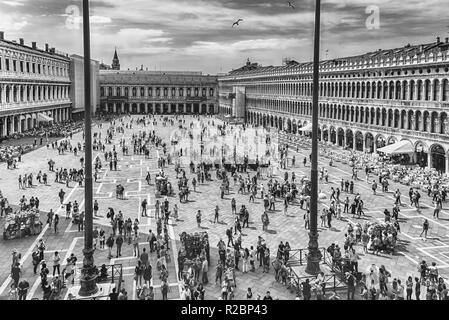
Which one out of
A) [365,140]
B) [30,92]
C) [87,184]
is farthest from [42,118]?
[87,184]

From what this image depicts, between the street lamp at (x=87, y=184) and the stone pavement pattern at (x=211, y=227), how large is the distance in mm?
2366

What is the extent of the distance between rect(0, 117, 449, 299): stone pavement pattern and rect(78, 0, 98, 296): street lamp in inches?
93.1

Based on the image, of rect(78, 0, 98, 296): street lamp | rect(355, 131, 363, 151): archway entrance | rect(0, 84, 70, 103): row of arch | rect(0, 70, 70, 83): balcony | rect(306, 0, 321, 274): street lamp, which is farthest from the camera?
rect(0, 84, 70, 103): row of arch

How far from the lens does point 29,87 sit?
7075cm

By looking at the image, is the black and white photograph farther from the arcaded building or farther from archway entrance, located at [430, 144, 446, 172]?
the arcaded building

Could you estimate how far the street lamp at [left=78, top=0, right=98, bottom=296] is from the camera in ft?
42.3

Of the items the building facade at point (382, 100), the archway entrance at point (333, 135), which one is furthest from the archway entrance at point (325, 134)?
the archway entrance at point (333, 135)

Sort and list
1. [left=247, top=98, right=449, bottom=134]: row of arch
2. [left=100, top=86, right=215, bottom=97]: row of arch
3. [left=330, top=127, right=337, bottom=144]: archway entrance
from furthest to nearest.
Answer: [left=100, top=86, right=215, bottom=97]: row of arch → [left=330, top=127, right=337, bottom=144]: archway entrance → [left=247, top=98, right=449, bottom=134]: row of arch

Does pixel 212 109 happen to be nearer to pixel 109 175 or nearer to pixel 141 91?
pixel 141 91

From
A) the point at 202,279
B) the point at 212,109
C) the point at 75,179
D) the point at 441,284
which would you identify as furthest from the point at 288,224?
the point at 212,109

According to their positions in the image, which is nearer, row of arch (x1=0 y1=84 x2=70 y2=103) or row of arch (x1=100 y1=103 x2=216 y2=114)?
row of arch (x1=0 y1=84 x2=70 y2=103)

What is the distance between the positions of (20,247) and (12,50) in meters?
51.7

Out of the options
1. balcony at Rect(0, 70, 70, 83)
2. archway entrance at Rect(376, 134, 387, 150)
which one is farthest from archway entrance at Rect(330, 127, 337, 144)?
balcony at Rect(0, 70, 70, 83)

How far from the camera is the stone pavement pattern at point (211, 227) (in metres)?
17.9
